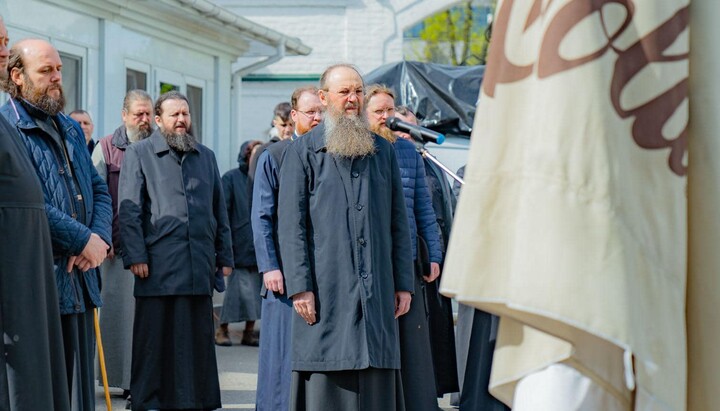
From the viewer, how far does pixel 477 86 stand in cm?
1452

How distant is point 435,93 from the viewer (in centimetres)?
1411

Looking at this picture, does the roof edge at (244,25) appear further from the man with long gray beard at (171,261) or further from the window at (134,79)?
the man with long gray beard at (171,261)

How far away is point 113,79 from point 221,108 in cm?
329

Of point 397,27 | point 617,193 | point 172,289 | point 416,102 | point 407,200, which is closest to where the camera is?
point 617,193

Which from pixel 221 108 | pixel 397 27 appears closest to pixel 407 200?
pixel 221 108

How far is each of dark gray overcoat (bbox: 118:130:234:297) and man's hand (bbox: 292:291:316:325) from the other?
1972 millimetres

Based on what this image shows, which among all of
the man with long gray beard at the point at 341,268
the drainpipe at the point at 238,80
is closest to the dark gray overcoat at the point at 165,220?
the man with long gray beard at the point at 341,268

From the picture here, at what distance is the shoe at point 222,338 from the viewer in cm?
1140

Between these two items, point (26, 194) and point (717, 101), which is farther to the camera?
point (26, 194)

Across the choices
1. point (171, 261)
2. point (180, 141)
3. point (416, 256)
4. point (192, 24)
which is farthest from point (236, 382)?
point (192, 24)

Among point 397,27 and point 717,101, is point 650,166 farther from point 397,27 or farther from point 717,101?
point 397,27

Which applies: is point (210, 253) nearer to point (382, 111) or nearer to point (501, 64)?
point (382, 111)

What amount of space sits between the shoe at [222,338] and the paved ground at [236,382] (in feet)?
0.24

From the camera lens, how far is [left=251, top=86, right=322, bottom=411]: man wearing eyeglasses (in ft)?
19.9
